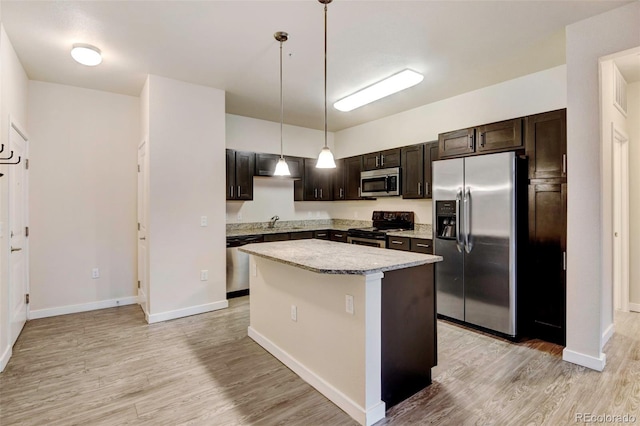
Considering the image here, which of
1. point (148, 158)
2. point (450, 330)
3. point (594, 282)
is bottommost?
point (450, 330)

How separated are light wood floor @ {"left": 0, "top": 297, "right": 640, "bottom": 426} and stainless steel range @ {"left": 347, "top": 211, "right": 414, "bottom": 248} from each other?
1.60m

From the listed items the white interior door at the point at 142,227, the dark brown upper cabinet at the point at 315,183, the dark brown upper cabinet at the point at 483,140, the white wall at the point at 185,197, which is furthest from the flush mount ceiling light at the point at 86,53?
the dark brown upper cabinet at the point at 483,140

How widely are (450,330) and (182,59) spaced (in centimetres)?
402

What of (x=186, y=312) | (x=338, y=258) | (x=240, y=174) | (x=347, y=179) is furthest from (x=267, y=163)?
(x=338, y=258)

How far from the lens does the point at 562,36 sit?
2807mm

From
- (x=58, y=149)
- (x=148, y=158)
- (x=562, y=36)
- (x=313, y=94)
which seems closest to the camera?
(x=562, y=36)

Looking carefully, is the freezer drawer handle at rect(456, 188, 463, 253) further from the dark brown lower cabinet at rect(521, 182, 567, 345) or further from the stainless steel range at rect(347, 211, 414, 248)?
the stainless steel range at rect(347, 211, 414, 248)

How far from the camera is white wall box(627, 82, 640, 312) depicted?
3.85 meters

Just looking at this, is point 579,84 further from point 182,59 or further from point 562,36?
point 182,59

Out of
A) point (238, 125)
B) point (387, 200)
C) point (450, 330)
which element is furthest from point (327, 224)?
point (450, 330)

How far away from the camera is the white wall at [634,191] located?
151 inches

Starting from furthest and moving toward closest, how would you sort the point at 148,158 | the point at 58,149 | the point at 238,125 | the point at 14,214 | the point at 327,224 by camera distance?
1. the point at 327,224
2. the point at 238,125
3. the point at 58,149
4. the point at 148,158
5. the point at 14,214

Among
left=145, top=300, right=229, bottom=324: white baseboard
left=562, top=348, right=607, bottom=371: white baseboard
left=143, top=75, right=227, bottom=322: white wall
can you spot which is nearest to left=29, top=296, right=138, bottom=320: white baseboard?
left=145, top=300, right=229, bottom=324: white baseboard

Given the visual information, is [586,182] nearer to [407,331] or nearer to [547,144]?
[547,144]
